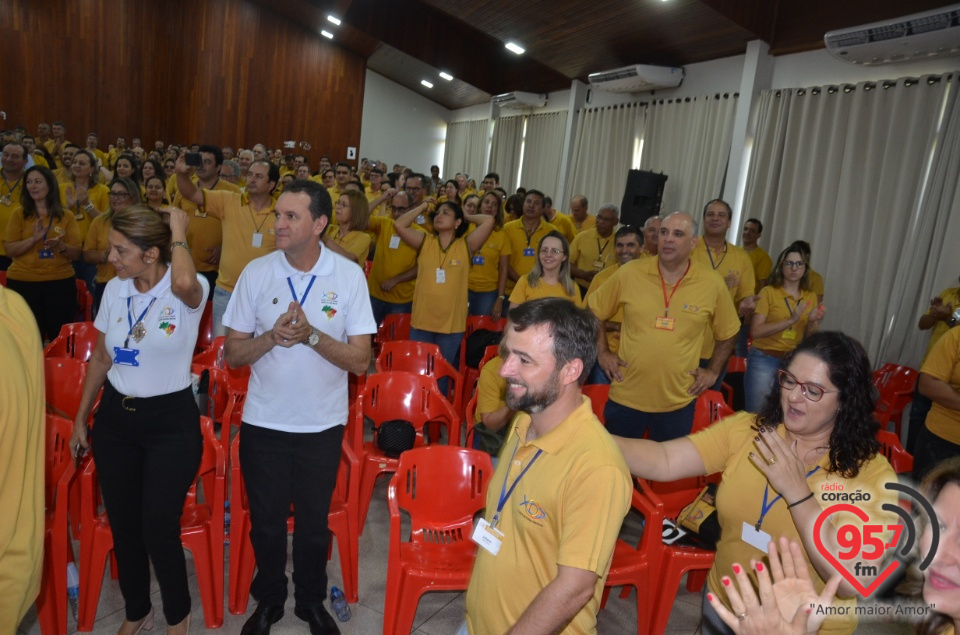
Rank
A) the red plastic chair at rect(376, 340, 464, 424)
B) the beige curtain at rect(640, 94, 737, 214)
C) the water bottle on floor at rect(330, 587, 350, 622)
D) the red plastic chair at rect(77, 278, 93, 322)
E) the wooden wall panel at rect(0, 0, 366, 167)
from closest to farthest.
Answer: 1. the water bottle on floor at rect(330, 587, 350, 622)
2. the red plastic chair at rect(376, 340, 464, 424)
3. the red plastic chair at rect(77, 278, 93, 322)
4. the beige curtain at rect(640, 94, 737, 214)
5. the wooden wall panel at rect(0, 0, 366, 167)

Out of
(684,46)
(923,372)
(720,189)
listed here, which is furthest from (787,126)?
(923,372)

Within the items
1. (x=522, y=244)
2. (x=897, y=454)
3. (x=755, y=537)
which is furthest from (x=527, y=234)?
(x=755, y=537)

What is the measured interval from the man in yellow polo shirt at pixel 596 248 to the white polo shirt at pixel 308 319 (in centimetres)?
399

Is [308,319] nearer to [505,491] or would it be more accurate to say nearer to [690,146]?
[505,491]

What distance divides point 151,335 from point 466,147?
15.2 m

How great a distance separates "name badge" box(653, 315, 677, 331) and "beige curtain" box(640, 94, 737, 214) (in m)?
5.58

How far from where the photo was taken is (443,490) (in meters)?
2.69

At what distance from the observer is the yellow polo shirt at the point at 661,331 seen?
3234 mm

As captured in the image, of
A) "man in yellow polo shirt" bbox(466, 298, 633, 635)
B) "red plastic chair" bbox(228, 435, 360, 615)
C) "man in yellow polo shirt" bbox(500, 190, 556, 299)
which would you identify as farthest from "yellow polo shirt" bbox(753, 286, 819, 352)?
"man in yellow polo shirt" bbox(466, 298, 633, 635)

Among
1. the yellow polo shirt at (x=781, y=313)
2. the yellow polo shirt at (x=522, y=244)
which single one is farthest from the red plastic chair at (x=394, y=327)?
the yellow polo shirt at (x=781, y=313)

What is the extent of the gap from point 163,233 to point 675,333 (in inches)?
92.3

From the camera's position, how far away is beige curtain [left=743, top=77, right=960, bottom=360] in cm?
591

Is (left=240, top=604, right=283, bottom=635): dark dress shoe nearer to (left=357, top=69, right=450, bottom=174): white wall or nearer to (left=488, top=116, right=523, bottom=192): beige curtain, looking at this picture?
(left=488, top=116, right=523, bottom=192): beige curtain

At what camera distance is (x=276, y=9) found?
15117 mm
